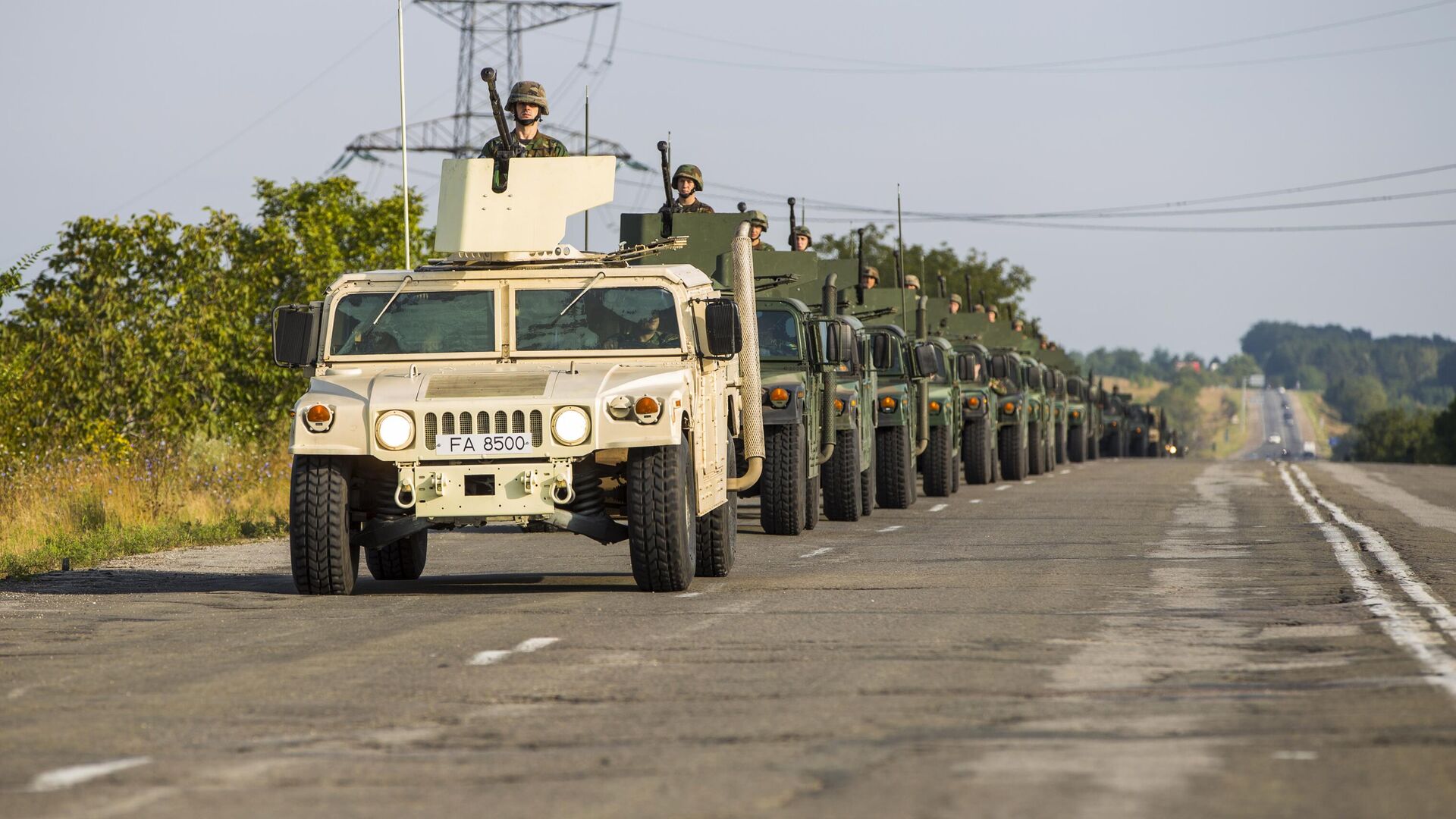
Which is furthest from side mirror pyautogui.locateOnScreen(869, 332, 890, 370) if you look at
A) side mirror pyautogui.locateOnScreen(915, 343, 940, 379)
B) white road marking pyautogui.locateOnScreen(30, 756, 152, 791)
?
white road marking pyautogui.locateOnScreen(30, 756, 152, 791)

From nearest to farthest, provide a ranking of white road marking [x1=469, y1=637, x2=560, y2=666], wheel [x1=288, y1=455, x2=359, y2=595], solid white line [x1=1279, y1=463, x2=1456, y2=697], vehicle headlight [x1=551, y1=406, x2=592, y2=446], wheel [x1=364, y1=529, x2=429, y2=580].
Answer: solid white line [x1=1279, y1=463, x2=1456, y2=697], white road marking [x1=469, y1=637, x2=560, y2=666], vehicle headlight [x1=551, y1=406, x2=592, y2=446], wheel [x1=288, y1=455, x2=359, y2=595], wheel [x1=364, y1=529, x2=429, y2=580]

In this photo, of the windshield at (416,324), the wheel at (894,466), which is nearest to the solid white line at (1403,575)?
the wheel at (894,466)

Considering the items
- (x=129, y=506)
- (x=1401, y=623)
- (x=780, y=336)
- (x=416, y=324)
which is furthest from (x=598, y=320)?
(x=129, y=506)

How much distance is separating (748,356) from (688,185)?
215 inches

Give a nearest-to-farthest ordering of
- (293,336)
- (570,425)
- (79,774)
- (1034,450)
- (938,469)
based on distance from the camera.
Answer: (79,774), (570,425), (293,336), (938,469), (1034,450)

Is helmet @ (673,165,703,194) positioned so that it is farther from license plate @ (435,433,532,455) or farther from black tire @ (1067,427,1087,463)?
black tire @ (1067,427,1087,463)

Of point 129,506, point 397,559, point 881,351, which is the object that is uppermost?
point 881,351

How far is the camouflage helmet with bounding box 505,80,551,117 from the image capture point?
1483cm

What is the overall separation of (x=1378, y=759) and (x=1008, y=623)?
13.5 feet

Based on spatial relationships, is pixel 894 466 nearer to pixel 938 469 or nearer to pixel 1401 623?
pixel 938 469

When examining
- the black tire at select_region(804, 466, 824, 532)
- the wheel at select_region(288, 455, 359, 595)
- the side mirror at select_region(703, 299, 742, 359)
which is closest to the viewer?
the wheel at select_region(288, 455, 359, 595)

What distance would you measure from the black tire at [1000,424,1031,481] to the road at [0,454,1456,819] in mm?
17945

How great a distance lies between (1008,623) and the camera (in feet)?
34.7

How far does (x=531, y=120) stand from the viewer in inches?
589
